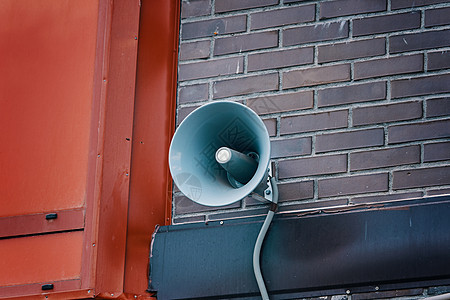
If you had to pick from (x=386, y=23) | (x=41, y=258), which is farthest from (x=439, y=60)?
(x=41, y=258)

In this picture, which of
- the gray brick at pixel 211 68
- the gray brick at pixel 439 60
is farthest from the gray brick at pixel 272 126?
the gray brick at pixel 439 60

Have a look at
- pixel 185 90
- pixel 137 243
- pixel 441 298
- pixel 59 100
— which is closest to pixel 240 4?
pixel 185 90

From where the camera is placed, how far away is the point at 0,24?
10.7 ft

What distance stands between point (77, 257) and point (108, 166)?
341 mm

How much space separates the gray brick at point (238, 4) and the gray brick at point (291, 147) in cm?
57

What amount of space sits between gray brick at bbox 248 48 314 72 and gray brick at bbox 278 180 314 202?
1.52 ft

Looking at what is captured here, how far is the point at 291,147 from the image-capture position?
292 centimetres

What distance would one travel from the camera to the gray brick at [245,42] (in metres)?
3.07

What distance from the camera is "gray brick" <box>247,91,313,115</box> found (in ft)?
9.66

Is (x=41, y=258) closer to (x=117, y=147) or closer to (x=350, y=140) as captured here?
(x=117, y=147)

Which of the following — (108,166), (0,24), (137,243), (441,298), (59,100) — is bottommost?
(441,298)

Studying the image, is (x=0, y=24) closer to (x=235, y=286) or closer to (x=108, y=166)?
(x=108, y=166)

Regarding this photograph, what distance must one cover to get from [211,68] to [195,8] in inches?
11.2

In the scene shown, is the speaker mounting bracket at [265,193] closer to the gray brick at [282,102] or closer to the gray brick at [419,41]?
the gray brick at [282,102]
